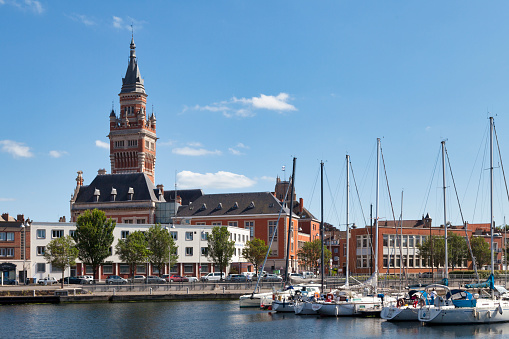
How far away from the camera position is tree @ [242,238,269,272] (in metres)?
114

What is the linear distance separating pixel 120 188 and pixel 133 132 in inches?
1739

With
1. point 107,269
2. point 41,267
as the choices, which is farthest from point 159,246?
point 41,267

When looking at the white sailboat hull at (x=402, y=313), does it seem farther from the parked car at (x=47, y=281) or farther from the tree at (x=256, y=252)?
the tree at (x=256, y=252)

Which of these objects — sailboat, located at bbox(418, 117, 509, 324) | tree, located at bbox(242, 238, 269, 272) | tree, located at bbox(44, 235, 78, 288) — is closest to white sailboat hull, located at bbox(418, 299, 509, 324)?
sailboat, located at bbox(418, 117, 509, 324)

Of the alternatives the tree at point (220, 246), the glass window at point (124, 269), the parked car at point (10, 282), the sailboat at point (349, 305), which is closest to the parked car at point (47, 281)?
the parked car at point (10, 282)

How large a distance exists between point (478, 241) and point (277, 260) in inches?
1453

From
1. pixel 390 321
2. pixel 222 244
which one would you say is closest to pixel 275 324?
pixel 390 321

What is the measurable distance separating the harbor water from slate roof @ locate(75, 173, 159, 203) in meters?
69.4

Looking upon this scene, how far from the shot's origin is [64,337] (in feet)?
162

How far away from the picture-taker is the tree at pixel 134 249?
98.6 meters

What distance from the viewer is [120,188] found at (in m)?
139

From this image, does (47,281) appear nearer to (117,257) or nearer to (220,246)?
(117,257)

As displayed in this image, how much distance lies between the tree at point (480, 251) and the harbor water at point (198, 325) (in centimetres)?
5788

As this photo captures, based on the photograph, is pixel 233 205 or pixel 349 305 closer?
pixel 349 305
